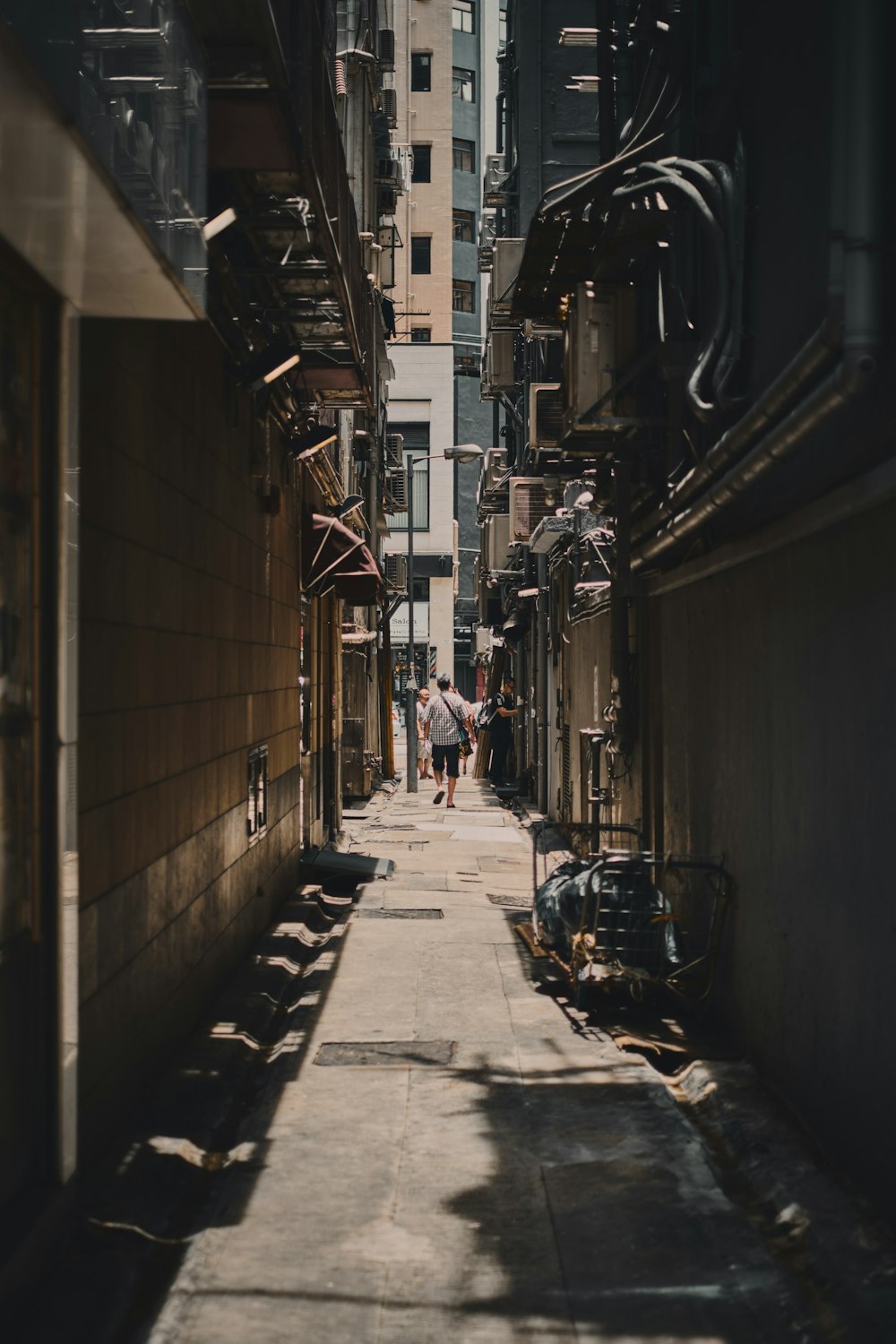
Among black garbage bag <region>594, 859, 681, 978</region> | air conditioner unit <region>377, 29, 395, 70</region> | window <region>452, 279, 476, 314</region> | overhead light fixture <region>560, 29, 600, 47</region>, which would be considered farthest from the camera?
window <region>452, 279, 476, 314</region>

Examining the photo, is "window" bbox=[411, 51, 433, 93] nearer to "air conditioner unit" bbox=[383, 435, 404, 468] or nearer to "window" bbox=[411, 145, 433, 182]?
"window" bbox=[411, 145, 433, 182]

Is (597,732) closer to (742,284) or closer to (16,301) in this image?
(742,284)

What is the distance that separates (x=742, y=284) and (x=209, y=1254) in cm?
606

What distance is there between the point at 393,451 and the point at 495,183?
53.8 ft

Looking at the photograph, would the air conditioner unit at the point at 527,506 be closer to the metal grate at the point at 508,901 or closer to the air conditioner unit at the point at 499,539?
the air conditioner unit at the point at 499,539

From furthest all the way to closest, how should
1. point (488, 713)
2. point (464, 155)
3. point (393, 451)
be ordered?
point (464, 155) < point (393, 451) < point (488, 713)

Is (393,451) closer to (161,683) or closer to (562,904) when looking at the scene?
(562,904)

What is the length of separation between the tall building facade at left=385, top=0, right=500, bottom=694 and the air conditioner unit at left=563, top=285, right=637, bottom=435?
1463 inches

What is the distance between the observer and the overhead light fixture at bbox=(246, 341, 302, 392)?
10.1 m

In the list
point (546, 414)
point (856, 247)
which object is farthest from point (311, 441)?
point (856, 247)

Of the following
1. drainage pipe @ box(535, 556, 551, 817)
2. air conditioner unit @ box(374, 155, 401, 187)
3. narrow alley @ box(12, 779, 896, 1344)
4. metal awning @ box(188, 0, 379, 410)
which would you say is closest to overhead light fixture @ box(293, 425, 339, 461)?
metal awning @ box(188, 0, 379, 410)

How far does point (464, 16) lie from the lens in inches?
2339

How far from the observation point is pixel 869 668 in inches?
217

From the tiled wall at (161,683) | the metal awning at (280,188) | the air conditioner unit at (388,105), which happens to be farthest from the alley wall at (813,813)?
the air conditioner unit at (388,105)
